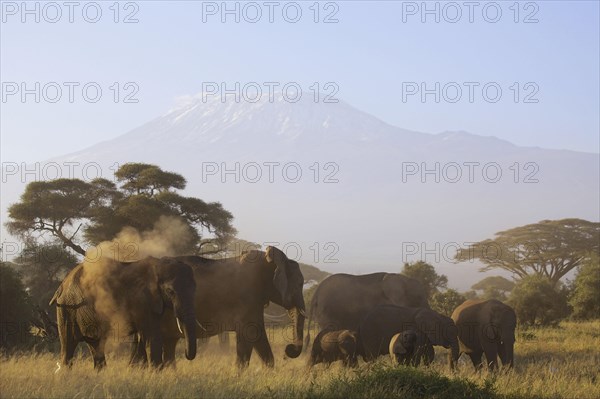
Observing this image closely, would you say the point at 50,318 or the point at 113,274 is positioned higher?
the point at 113,274

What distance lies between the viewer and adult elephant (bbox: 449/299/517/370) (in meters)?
21.6

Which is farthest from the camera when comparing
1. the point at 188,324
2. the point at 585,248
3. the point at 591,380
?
the point at 585,248

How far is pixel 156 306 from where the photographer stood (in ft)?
53.5

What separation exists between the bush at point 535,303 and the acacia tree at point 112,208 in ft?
44.3

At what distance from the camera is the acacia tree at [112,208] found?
1387 inches

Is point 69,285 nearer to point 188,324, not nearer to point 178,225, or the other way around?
point 188,324

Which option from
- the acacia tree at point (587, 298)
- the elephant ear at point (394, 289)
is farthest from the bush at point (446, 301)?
the elephant ear at point (394, 289)

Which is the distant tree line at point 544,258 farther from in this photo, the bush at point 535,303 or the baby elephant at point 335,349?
the baby elephant at point 335,349

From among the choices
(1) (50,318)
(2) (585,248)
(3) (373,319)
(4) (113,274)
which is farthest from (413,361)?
(2) (585,248)

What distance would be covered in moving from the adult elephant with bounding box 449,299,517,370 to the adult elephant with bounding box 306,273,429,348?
162 centimetres

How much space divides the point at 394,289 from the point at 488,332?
314cm

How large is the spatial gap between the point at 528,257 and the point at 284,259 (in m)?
46.4

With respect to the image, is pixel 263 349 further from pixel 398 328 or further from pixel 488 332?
pixel 488 332

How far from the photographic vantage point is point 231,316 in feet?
61.8
